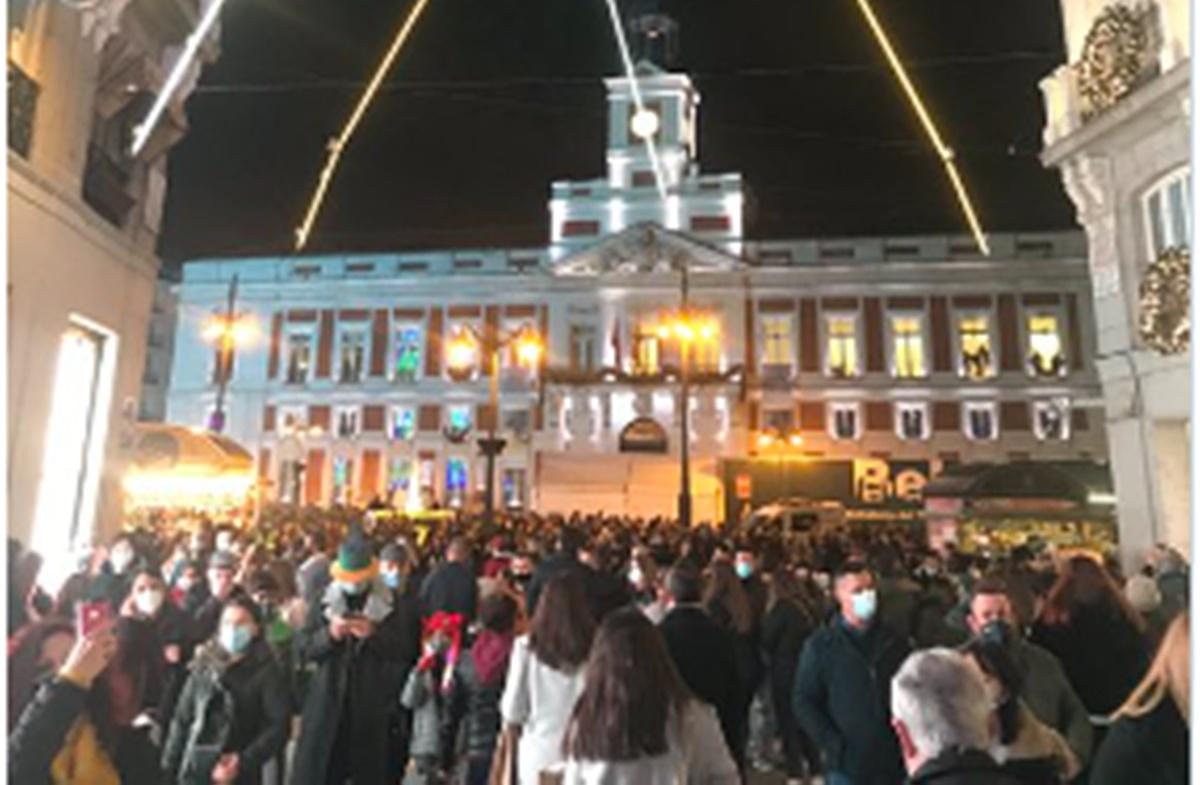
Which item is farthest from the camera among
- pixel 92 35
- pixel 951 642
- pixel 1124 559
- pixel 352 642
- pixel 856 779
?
pixel 1124 559

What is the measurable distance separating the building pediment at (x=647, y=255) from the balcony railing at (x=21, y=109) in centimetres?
3206

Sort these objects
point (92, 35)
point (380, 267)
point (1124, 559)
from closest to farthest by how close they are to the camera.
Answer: point (92, 35) < point (1124, 559) < point (380, 267)

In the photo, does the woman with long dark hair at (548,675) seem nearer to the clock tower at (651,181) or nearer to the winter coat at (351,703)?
the winter coat at (351,703)

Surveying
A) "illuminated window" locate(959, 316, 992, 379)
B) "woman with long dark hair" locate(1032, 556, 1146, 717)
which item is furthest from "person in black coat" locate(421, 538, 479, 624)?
"illuminated window" locate(959, 316, 992, 379)

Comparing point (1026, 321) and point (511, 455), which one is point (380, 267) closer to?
point (511, 455)

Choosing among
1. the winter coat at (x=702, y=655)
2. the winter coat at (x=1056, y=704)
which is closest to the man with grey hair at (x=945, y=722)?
the winter coat at (x=1056, y=704)

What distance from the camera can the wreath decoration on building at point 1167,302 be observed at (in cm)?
1065

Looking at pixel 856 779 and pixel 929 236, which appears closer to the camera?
pixel 856 779

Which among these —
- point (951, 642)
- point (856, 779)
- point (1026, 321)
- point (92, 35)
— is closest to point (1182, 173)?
point (951, 642)

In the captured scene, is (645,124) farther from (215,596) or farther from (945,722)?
(945,722)

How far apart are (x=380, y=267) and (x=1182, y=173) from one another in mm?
37730

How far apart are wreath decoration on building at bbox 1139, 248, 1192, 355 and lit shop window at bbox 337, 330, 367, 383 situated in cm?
3710

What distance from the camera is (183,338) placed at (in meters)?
43.5

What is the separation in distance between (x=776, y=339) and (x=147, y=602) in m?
36.4
